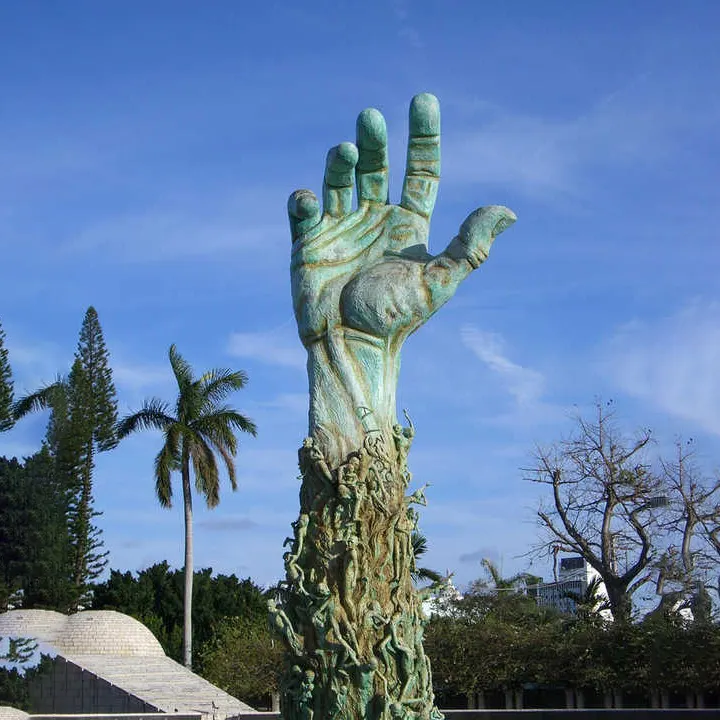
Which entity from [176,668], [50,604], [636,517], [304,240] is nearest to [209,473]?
[176,668]

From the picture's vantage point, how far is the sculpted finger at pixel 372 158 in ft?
23.2

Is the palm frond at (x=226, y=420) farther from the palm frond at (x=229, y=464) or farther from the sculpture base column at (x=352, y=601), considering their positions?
the sculpture base column at (x=352, y=601)

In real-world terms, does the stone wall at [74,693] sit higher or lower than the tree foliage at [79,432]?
lower

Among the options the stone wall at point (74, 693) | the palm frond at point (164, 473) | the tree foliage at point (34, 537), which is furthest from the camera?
the tree foliage at point (34, 537)

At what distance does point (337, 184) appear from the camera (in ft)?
23.7

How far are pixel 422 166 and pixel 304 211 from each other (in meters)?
0.88

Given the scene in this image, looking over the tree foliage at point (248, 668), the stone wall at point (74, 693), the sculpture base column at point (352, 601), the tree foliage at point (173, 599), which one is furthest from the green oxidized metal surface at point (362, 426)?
the tree foliage at point (173, 599)

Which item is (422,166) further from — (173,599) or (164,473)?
(173,599)

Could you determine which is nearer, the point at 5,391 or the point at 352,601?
the point at 352,601

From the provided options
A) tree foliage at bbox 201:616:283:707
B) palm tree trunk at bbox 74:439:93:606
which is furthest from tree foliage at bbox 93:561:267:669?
tree foliage at bbox 201:616:283:707

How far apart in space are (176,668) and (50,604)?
29.8 feet

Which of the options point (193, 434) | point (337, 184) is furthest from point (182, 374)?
point (337, 184)

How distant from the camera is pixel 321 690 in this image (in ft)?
20.1

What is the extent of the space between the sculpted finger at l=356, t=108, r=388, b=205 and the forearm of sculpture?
0.71 m
